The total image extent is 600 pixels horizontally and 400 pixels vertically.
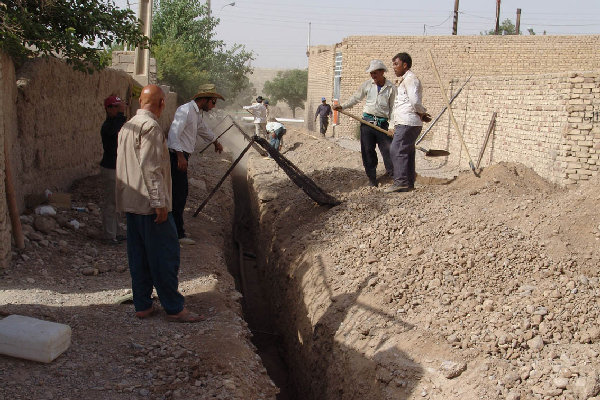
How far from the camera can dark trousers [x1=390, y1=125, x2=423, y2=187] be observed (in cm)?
743

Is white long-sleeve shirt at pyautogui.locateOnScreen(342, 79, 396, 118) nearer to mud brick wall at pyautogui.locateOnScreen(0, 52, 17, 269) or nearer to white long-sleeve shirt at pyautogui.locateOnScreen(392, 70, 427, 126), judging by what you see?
white long-sleeve shirt at pyautogui.locateOnScreen(392, 70, 427, 126)

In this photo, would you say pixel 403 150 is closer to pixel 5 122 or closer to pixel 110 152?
pixel 110 152

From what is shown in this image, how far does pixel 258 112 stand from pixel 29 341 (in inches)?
517

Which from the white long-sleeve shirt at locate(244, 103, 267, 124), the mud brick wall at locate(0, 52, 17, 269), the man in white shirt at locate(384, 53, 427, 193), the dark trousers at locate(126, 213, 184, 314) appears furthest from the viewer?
the white long-sleeve shirt at locate(244, 103, 267, 124)

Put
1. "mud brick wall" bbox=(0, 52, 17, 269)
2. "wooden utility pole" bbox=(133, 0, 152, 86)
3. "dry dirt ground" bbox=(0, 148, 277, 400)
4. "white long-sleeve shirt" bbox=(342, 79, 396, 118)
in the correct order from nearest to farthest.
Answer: "dry dirt ground" bbox=(0, 148, 277, 400), "mud brick wall" bbox=(0, 52, 17, 269), "white long-sleeve shirt" bbox=(342, 79, 396, 118), "wooden utility pole" bbox=(133, 0, 152, 86)

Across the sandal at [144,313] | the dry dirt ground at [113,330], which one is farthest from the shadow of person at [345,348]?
the sandal at [144,313]

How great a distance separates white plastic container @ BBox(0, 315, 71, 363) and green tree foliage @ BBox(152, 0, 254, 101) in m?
16.4

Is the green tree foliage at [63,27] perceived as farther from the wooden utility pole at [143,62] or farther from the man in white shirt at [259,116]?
the man in white shirt at [259,116]

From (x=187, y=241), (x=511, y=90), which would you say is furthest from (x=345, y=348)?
(x=511, y=90)

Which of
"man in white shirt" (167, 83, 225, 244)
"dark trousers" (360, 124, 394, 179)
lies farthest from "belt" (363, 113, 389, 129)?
"man in white shirt" (167, 83, 225, 244)

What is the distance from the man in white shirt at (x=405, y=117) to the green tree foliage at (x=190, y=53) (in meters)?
13.0

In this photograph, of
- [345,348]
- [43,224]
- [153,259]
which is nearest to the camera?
[153,259]

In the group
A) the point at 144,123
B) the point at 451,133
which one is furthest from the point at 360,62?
the point at 144,123

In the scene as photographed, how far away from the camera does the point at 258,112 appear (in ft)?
53.1
